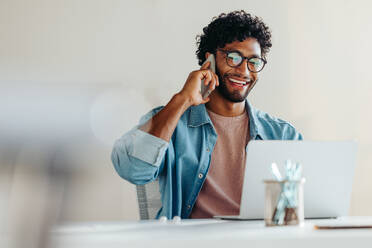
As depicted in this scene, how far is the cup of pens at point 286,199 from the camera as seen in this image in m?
1.04

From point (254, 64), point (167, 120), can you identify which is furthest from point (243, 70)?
point (167, 120)

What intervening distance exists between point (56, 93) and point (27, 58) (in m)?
2.25

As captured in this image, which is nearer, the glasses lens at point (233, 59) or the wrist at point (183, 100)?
the wrist at point (183, 100)

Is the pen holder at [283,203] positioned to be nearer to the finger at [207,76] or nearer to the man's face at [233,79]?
the finger at [207,76]

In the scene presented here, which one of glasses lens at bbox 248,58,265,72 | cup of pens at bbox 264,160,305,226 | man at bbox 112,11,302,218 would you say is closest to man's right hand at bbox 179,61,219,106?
man at bbox 112,11,302,218

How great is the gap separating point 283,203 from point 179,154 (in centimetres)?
98

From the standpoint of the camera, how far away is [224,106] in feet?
7.40

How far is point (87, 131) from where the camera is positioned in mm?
607

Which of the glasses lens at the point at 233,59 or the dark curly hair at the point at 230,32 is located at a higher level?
the dark curly hair at the point at 230,32

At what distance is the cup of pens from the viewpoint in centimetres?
104

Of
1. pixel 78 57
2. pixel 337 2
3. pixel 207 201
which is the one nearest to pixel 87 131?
pixel 207 201

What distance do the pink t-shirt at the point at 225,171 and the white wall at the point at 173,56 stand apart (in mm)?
468

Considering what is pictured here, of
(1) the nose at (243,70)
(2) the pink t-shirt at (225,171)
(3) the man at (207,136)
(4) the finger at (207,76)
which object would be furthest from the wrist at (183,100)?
(1) the nose at (243,70)

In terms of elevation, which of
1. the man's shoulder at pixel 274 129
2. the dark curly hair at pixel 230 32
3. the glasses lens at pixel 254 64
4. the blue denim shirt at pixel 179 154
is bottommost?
the blue denim shirt at pixel 179 154
